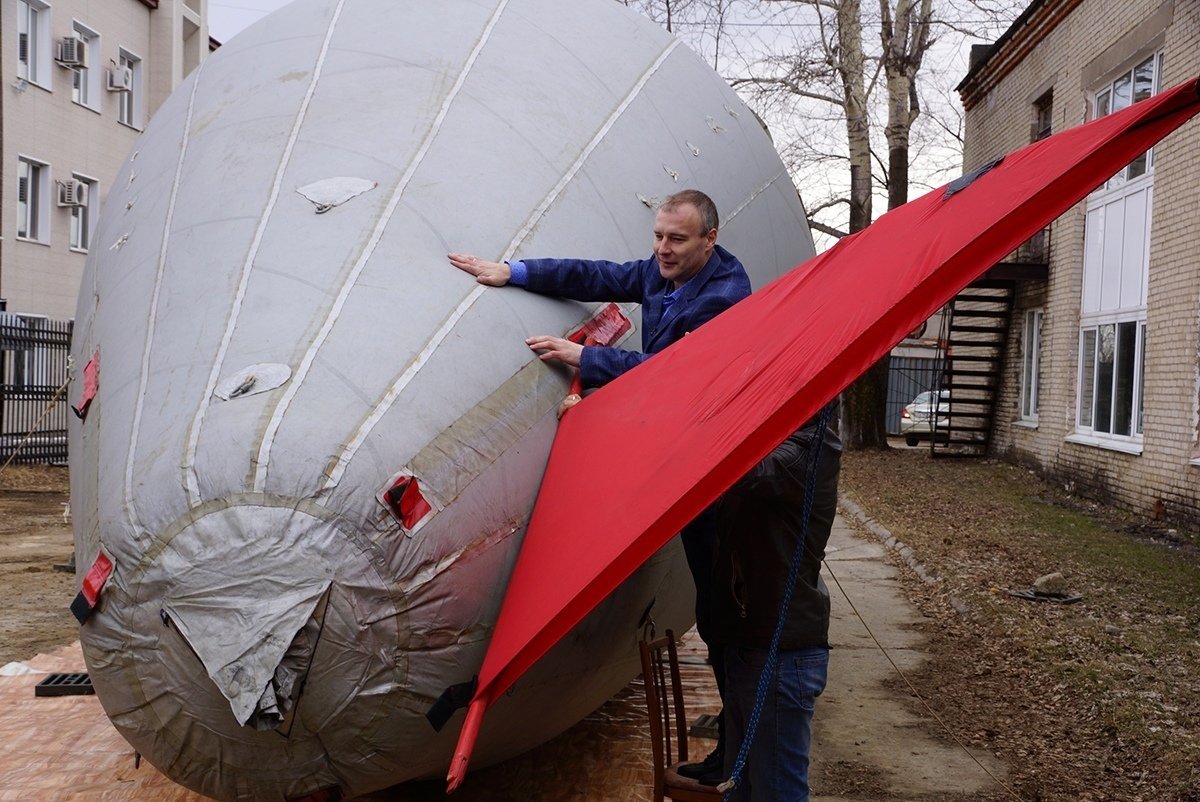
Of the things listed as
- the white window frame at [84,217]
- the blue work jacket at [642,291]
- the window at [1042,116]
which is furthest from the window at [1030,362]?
the white window frame at [84,217]

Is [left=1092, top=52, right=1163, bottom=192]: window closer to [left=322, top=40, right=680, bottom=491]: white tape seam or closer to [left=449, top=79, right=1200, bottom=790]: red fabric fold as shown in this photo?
[left=322, top=40, right=680, bottom=491]: white tape seam

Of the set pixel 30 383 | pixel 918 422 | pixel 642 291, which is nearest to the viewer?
pixel 642 291

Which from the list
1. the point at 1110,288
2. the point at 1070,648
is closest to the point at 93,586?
the point at 1070,648

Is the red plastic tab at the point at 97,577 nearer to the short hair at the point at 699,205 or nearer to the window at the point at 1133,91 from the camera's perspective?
the short hair at the point at 699,205

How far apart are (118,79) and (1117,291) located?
18574 millimetres

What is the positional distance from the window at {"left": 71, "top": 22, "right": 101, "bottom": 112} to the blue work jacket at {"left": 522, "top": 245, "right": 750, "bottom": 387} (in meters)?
21.2

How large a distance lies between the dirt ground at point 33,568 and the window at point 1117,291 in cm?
1072

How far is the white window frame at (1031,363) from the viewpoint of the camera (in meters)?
18.0

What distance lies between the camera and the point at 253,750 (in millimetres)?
2551

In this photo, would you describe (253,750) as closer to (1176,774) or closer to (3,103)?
(1176,774)

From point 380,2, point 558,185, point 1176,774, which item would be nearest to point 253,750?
point 558,185

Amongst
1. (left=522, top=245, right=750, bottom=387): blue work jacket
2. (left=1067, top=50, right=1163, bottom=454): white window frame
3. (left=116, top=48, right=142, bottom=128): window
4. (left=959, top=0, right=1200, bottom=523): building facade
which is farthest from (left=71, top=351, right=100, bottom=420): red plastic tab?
(left=116, top=48, right=142, bottom=128): window

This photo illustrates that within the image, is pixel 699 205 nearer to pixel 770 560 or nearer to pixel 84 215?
pixel 770 560

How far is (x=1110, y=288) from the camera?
14383 mm
